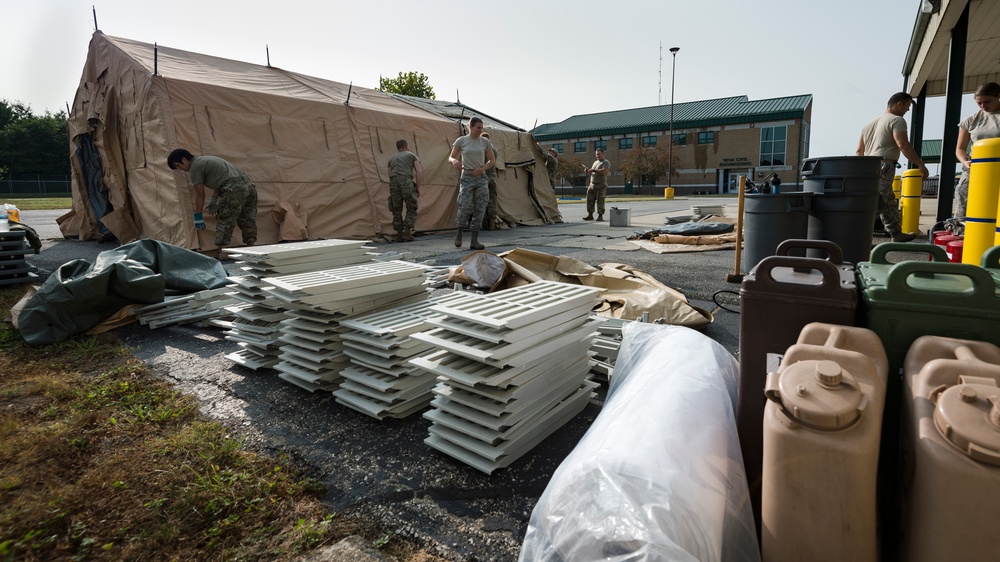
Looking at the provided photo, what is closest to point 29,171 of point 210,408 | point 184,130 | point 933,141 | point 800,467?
point 184,130

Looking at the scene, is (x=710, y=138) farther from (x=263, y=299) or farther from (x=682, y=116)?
(x=263, y=299)

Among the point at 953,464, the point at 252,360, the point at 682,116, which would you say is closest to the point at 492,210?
the point at 252,360

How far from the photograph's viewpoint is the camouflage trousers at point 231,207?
762 cm

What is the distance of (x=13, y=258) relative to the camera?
5.87 metres

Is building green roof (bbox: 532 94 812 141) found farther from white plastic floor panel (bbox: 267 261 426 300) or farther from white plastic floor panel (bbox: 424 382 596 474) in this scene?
white plastic floor panel (bbox: 424 382 596 474)

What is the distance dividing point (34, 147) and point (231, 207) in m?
52.7

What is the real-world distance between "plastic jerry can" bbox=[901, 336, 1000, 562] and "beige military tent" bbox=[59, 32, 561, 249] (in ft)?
29.4

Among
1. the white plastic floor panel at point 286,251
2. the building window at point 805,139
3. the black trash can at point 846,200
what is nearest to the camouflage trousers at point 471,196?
the white plastic floor panel at point 286,251

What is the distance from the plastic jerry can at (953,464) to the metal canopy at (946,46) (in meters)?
8.12

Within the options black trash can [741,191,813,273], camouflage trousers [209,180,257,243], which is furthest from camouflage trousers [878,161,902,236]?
camouflage trousers [209,180,257,243]

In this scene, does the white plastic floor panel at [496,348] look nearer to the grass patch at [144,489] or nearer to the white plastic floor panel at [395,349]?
the white plastic floor panel at [395,349]

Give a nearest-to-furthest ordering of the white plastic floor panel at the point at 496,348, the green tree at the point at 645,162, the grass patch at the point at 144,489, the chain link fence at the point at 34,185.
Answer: the grass patch at the point at 144,489, the white plastic floor panel at the point at 496,348, the chain link fence at the point at 34,185, the green tree at the point at 645,162

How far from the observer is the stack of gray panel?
5.64 metres

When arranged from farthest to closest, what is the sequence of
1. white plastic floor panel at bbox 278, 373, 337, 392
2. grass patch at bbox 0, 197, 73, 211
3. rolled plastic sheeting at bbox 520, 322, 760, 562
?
1. grass patch at bbox 0, 197, 73, 211
2. white plastic floor panel at bbox 278, 373, 337, 392
3. rolled plastic sheeting at bbox 520, 322, 760, 562
